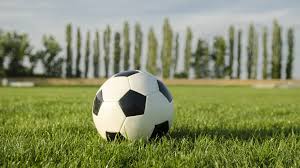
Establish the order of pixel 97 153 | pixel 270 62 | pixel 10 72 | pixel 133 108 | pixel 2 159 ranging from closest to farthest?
pixel 2 159, pixel 97 153, pixel 133 108, pixel 10 72, pixel 270 62

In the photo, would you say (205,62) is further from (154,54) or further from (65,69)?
(65,69)

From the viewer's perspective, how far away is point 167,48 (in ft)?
248

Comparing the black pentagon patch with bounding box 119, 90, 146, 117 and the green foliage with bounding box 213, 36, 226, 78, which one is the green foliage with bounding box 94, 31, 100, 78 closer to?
the green foliage with bounding box 213, 36, 226, 78

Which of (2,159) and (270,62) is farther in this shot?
(270,62)

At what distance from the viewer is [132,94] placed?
424 centimetres

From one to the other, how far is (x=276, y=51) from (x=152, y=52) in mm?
24690

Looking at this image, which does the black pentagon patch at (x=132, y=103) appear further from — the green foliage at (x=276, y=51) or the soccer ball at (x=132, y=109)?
the green foliage at (x=276, y=51)

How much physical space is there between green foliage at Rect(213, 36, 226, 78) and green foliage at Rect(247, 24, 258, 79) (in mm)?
5064

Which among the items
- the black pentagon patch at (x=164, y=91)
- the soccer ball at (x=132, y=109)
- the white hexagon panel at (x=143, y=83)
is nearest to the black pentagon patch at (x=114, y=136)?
the soccer ball at (x=132, y=109)

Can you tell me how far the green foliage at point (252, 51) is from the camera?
73.0 meters

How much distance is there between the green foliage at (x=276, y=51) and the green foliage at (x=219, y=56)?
9.75 meters

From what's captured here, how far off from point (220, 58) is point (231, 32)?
6809 millimetres

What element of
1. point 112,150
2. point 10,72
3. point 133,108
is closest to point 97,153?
point 112,150

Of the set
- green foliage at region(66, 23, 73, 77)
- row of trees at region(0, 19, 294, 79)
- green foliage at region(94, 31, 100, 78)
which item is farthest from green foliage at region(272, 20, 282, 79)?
green foliage at region(66, 23, 73, 77)
